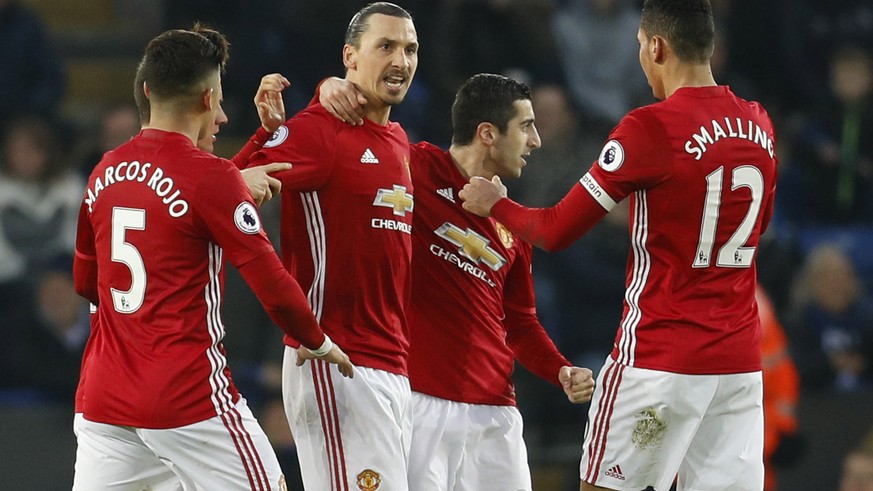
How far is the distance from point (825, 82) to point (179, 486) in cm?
803

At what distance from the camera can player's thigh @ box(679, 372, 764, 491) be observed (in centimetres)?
513

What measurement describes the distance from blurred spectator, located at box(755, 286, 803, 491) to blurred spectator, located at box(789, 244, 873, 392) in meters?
0.98

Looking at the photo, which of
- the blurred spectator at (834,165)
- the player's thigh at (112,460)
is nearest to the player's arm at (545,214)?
the player's thigh at (112,460)

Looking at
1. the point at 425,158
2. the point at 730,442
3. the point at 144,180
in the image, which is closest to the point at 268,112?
the point at 425,158

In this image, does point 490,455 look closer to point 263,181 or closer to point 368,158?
point 368,158

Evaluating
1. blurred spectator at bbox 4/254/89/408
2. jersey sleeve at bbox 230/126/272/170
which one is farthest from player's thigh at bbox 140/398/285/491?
blurred spectator at bbox 4/254/89/408

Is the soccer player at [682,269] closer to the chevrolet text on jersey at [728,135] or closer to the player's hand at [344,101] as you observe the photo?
the chevrolet text on jersey at [728,135]

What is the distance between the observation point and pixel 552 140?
1016 cm

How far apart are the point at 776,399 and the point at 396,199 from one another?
14.7ft

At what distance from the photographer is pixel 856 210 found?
1112 cm

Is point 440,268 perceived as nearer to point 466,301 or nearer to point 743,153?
point 466,301

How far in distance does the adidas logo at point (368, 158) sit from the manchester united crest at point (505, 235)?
0.77m

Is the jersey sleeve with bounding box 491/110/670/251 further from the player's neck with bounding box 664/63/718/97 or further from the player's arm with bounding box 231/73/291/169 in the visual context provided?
the player's arm with bounding box 231/73/291/169

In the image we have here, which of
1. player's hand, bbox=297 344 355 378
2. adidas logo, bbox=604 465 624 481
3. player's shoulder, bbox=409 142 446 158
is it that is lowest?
adidas logo, bbox=604 465 624 481
